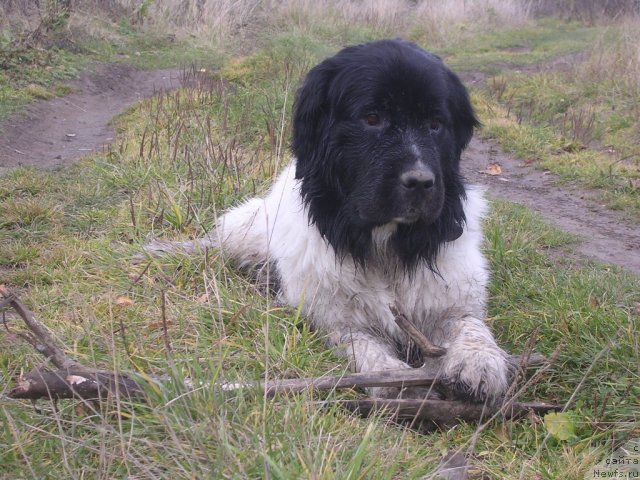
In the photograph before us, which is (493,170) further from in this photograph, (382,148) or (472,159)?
(382,148)

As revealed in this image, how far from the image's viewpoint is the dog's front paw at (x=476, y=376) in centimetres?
243

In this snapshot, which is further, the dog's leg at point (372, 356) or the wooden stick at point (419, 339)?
the dog's leg at point (372, 356)

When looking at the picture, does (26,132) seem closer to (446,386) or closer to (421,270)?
(421,270)

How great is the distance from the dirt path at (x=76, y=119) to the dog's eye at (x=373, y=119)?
407cm

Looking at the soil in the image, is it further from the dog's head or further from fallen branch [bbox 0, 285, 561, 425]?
fallen branch [bbox 0, 285, 561, 425]

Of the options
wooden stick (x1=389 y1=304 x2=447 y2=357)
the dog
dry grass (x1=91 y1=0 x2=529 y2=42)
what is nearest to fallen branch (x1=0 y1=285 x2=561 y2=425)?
wooden stick (x1=389 y1=304 x2=447 y2=357)

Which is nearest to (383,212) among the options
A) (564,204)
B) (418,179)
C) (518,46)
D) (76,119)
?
(418,179)

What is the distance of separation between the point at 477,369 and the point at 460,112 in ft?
4.17

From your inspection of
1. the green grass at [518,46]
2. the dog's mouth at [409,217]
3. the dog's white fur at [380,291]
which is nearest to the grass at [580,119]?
the green grass at [518,46]

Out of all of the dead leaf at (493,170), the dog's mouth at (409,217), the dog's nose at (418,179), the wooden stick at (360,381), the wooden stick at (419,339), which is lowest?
the dead leaf at (493,170)

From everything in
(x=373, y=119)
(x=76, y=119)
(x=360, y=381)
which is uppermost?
(x=373, y=119)

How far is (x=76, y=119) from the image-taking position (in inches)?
313

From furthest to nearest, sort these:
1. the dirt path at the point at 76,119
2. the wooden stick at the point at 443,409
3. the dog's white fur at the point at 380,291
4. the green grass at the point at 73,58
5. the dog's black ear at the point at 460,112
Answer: the green grass at the point at 73,58 → the dirt path at the point at 76,119 → the dog's black ear at the point at 460,112 → the dog's white fur at the point at 380,291 → the wooden stick at the point at 443,409

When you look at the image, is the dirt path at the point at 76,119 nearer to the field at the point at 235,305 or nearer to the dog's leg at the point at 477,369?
the field at the point at 235,305
